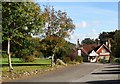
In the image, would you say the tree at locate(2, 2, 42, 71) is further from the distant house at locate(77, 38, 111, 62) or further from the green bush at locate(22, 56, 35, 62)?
the distant house at locate(77, 38, 111, 62)

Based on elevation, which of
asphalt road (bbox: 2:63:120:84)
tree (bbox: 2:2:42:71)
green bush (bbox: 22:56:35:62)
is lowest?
asphalt road (bbox: 2:63:120:84)

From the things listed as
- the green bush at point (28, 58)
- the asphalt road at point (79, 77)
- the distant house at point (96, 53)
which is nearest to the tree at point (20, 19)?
the asphalt road at point (79, 77)

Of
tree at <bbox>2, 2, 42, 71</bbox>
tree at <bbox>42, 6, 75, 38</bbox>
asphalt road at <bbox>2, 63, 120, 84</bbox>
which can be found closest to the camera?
asphalt road at <bbox>2, 63, 120, 84</bbox>

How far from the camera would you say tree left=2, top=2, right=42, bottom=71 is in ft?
98.8

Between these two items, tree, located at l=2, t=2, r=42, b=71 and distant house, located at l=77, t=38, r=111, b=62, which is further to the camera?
distant house, located at l=77, t=38, r=111, b=62

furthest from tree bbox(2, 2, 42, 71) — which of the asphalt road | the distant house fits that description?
the distant house

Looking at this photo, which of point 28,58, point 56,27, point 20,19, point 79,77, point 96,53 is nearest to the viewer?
point 79,77

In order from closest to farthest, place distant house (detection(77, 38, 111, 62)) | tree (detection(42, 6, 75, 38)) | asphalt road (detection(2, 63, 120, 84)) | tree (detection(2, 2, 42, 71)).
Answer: asphalt road (detection(2, 63, 120, 84)) → tree (detection(2, 2, 42, 71)) → tree (detection(42, 6, 75, 38)) → distant house (detection(77, 38, 111, 62))

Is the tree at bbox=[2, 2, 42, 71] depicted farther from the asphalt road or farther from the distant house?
the distant house

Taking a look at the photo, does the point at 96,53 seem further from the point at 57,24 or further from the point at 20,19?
the point at 20,19

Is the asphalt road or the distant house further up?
the distant house

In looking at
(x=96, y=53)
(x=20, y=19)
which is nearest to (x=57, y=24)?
(x=20, y=19)

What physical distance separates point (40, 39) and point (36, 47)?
2.91 meters

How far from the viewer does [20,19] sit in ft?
100
